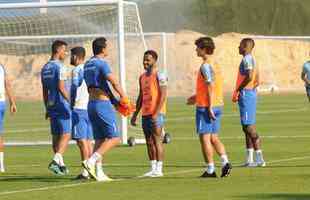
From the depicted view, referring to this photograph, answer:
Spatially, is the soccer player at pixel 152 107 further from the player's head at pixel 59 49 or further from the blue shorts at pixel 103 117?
the player's head at pixel 59 49

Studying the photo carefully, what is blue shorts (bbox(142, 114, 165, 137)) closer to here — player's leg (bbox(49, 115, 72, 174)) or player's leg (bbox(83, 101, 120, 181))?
player's leg (bbox(83, 101, 120, 181))

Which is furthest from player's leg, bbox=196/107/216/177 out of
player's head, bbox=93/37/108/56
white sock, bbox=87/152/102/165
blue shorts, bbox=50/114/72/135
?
blue shorts, bbox=50/114/72/135

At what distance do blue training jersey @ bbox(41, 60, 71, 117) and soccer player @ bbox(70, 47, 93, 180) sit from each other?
6.1 inches

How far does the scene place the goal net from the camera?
29.7 meters

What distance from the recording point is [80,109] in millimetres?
20531

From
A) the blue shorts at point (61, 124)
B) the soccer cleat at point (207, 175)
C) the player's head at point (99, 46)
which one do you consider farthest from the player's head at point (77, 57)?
the soccer cleat at point (207, 175)

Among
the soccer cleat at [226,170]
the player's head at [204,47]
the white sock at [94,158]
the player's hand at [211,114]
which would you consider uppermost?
the player's head at [204,47]

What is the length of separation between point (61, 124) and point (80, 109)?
16.8 inches

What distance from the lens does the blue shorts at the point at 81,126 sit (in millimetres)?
20312

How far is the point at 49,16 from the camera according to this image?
32.9 m

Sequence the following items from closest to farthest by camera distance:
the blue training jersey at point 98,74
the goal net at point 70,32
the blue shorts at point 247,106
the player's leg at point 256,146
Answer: the blue training jersey at point 98,74
the player's leg at point 256,146
the blue shorts at point 247,106
the goal net at point 70,32

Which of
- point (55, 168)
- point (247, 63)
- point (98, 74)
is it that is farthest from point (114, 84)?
point (247, 63)

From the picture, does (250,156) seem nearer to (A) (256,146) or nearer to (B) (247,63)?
(A) (256,146)

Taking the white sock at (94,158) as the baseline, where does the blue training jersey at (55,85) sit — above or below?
above
